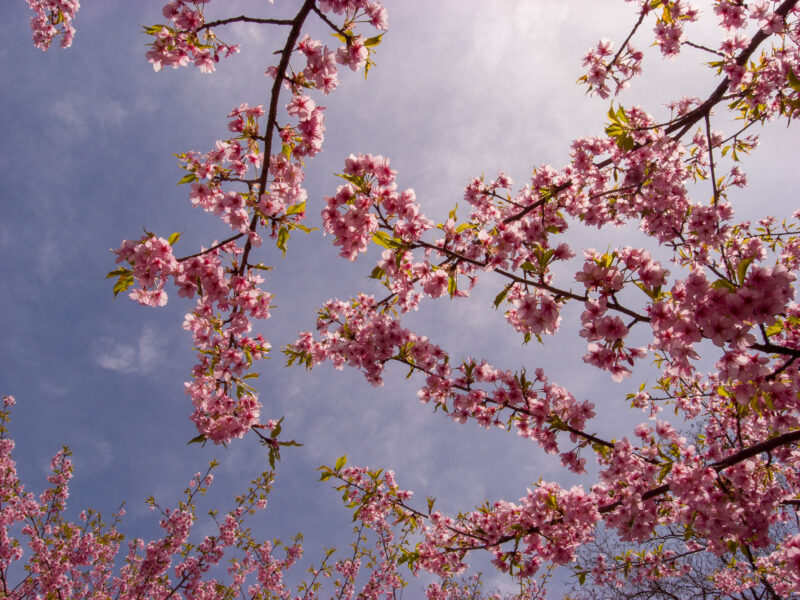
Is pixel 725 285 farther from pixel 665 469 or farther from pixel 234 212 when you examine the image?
pixel 234 212

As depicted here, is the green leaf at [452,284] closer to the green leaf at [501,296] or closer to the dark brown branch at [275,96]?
the green leaf at [501,296]

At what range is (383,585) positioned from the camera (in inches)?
486

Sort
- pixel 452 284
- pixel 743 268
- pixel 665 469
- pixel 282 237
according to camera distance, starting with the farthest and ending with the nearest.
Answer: pixel 452 284, pixel 665 469, pixel 282 237, pixel 743 268

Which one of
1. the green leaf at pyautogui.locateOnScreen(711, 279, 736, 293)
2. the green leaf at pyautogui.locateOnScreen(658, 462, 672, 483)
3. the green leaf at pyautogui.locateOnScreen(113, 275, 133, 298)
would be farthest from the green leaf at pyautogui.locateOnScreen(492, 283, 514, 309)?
the green leaf at pyautogui.locateOnScreen(113, 275, 133, 298)

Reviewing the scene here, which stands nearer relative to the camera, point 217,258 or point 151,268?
point 151,268

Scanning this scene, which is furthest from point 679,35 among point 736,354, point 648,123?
point 736,354

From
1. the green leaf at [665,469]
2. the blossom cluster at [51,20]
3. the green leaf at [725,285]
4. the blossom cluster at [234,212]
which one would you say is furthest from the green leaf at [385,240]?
the blossom cluster at [51,20]

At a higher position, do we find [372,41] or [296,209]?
[372,41]

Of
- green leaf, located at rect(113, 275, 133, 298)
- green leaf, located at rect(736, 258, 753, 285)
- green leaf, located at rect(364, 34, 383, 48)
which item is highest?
green leaf, located at rect(364, 34, 383, 48)

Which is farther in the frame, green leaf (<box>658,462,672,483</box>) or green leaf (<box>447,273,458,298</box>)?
green leaf (<box>447,273,458,298</box>)

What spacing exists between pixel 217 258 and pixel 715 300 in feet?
12.7

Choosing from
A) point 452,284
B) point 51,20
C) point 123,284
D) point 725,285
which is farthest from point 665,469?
Answer: point 51,20

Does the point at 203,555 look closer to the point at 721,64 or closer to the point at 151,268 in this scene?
the point at 151,268

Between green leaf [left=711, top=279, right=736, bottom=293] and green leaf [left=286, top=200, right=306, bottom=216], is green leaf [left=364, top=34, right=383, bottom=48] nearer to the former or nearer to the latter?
green leaf [left=286, top=200, right=306, bottom=216]
